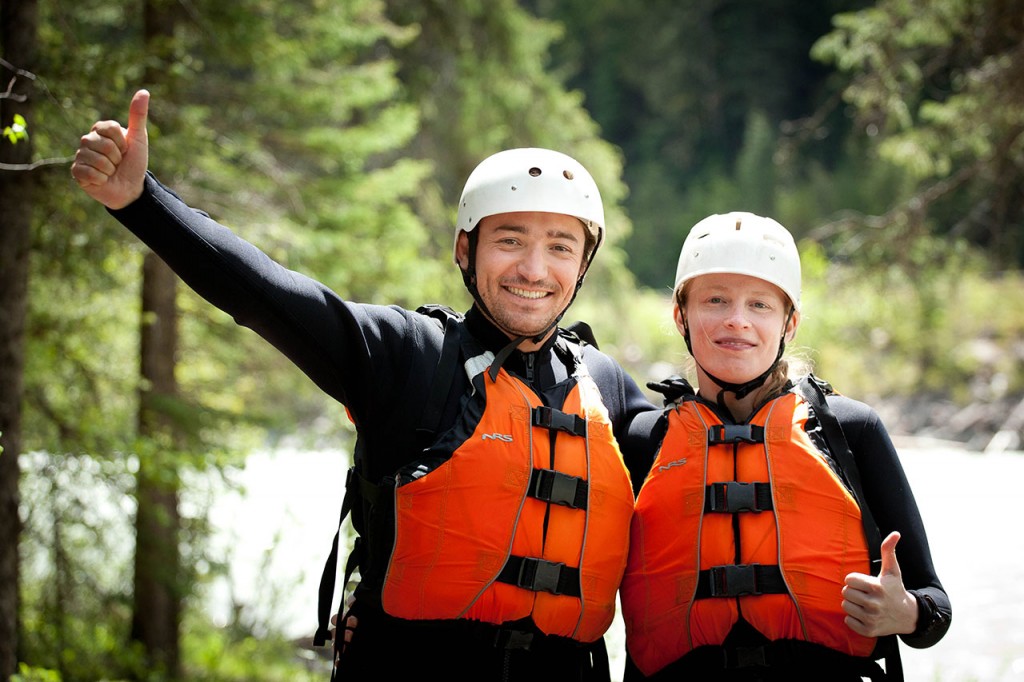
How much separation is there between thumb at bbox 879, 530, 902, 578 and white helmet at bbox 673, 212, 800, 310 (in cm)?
84

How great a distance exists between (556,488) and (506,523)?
17 cm

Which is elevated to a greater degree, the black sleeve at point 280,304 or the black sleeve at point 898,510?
the black sleeve at point 280,304

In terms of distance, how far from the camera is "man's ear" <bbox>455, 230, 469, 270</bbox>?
314 cm

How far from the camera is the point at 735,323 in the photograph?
2.93 metres

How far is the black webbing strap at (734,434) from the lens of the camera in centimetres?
284

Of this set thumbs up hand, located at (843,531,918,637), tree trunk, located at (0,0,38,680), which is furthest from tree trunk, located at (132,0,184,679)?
thumbs up hand, located at (843,531,918,637)

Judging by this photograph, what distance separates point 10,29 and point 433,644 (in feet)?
12.7

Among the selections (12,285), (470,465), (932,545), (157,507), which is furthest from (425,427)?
(932,545)

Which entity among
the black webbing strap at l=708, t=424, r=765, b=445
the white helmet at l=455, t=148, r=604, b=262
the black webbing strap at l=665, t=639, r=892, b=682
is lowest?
the black webbing strap at l=665, t=639, r=892, b=682

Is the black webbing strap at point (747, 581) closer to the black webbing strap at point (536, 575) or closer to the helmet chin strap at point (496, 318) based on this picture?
the black webbing strap at point (536, 575)

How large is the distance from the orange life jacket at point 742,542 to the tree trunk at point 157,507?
17.3 ft

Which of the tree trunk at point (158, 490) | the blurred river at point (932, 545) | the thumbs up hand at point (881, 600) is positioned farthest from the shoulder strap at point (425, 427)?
the tree trunk at point (158, 490)

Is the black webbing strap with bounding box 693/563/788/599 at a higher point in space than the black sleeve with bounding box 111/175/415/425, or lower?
lower

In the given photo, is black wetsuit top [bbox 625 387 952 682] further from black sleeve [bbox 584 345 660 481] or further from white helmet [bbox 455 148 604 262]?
white helmet [bbox 455 148 604 262]
